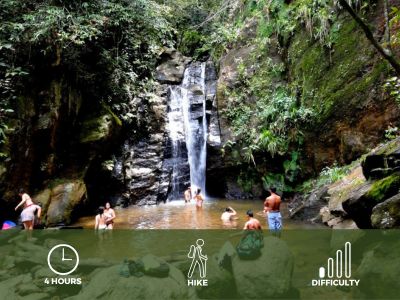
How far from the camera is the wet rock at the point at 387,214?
5.63 metres

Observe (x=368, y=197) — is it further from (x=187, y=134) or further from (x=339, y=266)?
(x=187, y=134)

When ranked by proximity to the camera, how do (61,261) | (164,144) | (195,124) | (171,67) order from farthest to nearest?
(171,67), (195,124), (164,144), (61,261)

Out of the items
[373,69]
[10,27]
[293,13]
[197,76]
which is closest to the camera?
[10,27]

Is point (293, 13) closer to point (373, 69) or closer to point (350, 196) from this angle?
point (373, 69)

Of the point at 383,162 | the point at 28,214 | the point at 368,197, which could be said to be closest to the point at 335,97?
the point at 383,162

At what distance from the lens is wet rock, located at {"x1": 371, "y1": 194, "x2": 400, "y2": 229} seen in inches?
222

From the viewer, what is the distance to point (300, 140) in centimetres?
1384

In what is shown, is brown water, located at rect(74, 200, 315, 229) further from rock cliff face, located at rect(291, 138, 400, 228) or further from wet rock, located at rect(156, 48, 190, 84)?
wet rock, located at rect(156, 48, 190, 84)

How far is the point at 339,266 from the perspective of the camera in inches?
248

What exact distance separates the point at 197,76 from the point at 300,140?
715 cm

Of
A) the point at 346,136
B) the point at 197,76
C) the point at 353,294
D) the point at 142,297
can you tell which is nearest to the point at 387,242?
the point at 353,294

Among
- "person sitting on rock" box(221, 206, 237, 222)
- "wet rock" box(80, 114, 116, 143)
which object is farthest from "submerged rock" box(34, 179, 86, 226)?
"person sitting on rock" box(221, 206, 237, 222)

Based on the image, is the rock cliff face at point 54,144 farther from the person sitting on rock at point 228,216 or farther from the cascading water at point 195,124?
the person sitting on rock at point 228,216
